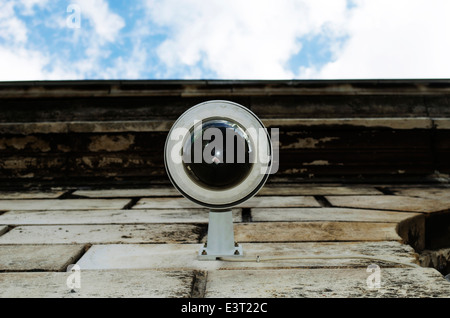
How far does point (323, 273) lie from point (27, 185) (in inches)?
100

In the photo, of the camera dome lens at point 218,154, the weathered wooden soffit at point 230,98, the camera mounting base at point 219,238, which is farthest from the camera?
the weathered wooden soffit at point 230,98

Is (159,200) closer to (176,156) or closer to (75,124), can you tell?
(75,124)

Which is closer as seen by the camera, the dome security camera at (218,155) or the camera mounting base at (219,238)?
the dome security camera at (218,155)

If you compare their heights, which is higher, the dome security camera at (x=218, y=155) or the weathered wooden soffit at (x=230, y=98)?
the weathered wooden soffit at (x=230, y=98)

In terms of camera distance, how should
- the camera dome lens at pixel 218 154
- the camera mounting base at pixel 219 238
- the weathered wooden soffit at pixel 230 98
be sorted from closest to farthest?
1. the camera dome lens at pixel 218 154
2. the camera mounting base at pixel 219 238
3. the weathered wooden soffit at pixel 230 98

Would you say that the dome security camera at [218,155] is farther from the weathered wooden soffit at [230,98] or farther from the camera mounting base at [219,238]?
the weathered wooden soffit at [230,98]

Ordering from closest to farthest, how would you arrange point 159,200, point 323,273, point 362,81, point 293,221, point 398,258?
point 323,273
point 398,258
point 293,221
point 159,200
point 362,81

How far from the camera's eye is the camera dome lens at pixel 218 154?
1098 millimetres

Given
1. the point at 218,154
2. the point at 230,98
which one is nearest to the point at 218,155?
the point at 218,154

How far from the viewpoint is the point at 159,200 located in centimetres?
233

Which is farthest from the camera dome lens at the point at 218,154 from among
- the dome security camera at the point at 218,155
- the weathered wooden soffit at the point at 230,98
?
the weathered wooden soffit at the point at 230,98

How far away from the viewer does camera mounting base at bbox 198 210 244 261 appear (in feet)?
4.22
